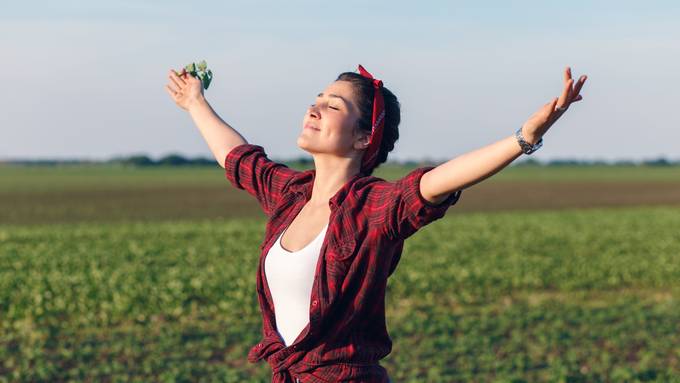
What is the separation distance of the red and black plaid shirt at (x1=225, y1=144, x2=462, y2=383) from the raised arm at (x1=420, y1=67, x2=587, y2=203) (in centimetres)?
6

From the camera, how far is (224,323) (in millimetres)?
12570

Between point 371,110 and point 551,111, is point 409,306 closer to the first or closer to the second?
point 371,110

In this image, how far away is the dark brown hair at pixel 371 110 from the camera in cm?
323

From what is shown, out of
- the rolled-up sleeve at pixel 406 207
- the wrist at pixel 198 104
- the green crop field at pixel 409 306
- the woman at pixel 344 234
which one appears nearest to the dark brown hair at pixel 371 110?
the woman at pixel 344 234

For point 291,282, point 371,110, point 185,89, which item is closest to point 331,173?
point 371,110

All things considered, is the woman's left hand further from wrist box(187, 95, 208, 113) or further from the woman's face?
wrist box(187, 95, 208, 113)

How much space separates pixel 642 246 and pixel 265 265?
74.0 feet

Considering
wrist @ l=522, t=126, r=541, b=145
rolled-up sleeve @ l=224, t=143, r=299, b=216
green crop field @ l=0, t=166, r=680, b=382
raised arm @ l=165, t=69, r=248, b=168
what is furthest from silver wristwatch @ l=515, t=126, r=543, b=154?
green crop field @ l=0, t=166, r=680, b=382

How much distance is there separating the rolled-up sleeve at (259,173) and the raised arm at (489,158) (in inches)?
35.6

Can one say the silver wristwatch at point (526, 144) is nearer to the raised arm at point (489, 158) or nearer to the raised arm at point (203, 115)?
the raised arm at point (489, 158)

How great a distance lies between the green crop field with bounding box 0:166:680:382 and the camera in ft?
31.8

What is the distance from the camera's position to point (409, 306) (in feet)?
46.1

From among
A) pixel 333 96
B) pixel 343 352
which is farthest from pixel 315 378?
pixel 333 96

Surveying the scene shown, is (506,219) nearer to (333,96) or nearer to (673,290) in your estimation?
(673,290)
